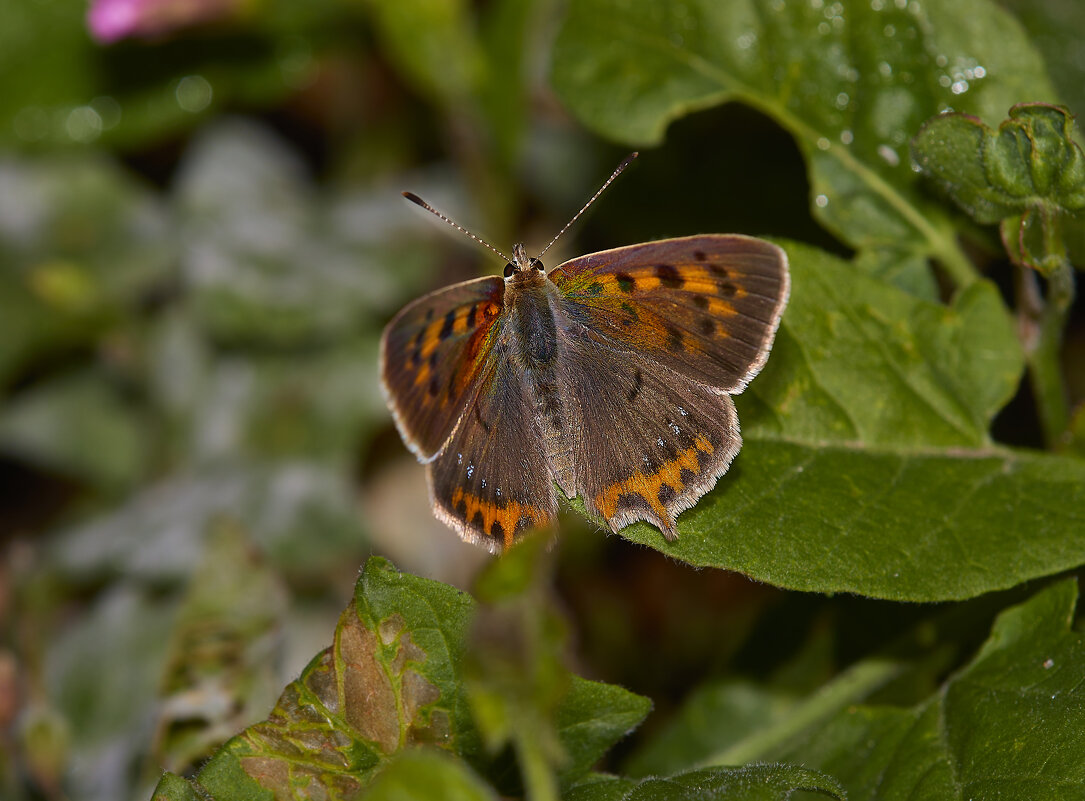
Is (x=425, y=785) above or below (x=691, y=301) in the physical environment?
below

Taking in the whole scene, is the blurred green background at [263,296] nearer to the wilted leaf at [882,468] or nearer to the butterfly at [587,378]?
the wilted leaf at [882,468]

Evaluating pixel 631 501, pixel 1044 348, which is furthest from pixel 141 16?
pixel 1044 348

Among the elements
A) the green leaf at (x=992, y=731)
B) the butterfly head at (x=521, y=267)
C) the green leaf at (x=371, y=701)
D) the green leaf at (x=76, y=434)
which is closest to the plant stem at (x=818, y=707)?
the green leaf at (x=992, y=731)

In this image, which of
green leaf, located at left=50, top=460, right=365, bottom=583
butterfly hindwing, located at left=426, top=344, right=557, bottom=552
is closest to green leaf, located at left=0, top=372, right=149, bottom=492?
green leaf, located at left=50, top=460, right=365, bottom=583

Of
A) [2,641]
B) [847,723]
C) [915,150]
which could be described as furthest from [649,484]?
[2,641]

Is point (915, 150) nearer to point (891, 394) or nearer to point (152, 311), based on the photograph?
point (891, 394)

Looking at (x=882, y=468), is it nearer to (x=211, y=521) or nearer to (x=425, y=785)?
(x=425, y=785)

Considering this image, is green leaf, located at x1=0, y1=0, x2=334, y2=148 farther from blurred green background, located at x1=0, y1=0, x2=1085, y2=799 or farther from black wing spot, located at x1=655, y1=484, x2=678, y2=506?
black wing spot, located at x1=655, y1=484, x2=678, y2=506

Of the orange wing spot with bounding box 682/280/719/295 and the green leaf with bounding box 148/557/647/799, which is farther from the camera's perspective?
the orange wing spot with bounding box 682/280/719/295
